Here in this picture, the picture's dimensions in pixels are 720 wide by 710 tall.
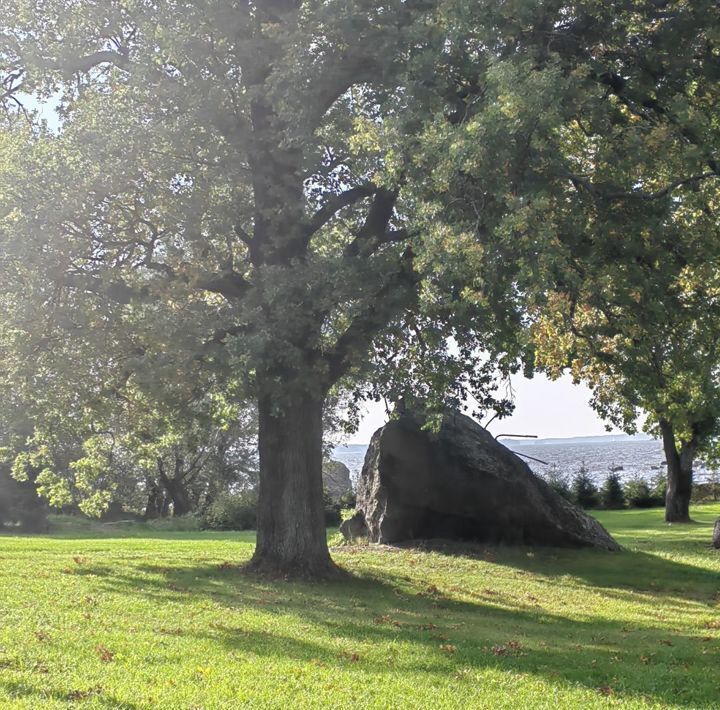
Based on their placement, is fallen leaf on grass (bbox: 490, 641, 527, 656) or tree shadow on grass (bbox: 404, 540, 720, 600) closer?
fallen leaf on grass (bbox: 490, 641, 527, 656)

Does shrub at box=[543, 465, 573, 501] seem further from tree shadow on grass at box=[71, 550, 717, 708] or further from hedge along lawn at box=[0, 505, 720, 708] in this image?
tree shadow on grass at box=[71, 550, 717, 708]

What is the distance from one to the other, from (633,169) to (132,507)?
4422 cm

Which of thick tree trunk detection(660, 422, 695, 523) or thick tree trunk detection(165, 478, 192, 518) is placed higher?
thick tree trunk detection(660, 422, 695, 523)

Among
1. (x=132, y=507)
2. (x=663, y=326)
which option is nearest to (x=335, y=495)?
(x=132, y=507)

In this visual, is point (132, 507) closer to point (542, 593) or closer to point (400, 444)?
point (400, 444)

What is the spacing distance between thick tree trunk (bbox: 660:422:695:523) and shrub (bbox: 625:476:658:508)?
10.6 metres

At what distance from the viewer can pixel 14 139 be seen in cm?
1592

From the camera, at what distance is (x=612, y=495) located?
45312 millimetres

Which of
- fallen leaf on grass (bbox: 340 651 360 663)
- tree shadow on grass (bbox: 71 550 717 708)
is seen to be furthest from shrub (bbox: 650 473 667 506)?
fallen leaf on grass (bbox: 340 651 360 663)

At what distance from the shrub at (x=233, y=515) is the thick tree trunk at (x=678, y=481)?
1868cm

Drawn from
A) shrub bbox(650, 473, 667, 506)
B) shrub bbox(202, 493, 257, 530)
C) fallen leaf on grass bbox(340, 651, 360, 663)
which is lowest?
shrub bbox(202, 493, 257, 530)

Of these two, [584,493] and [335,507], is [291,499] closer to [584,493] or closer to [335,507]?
[335,507]

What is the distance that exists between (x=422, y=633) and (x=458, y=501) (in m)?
11.4

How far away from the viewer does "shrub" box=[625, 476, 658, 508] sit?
45469mm
